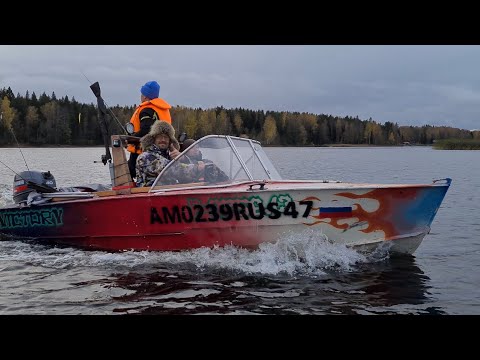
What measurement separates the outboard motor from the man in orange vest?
2.20m

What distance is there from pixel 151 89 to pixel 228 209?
3.59 meters

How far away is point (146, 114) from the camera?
962 centimetres

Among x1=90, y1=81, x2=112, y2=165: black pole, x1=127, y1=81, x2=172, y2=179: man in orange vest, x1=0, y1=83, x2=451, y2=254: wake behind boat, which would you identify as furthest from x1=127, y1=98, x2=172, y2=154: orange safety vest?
x1=90, y1=81, x2=112, y2=165: black pole

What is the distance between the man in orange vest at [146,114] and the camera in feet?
31.5

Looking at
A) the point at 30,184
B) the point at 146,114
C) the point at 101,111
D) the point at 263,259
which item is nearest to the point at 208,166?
the point at 263,259

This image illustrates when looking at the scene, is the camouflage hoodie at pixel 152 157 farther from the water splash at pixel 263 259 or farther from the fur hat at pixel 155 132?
the water splash at pixel 263 259

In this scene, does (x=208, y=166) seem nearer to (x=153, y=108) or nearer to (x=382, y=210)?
(x=153, y=108)

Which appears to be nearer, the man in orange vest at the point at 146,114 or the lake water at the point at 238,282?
the lake water at the point at 238,282

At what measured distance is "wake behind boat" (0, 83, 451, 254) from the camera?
24.0 ft

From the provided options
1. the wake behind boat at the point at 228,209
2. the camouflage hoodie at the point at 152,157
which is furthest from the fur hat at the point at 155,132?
the wake behind boat at the point at 228,209

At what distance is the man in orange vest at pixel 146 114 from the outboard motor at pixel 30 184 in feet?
7.23
